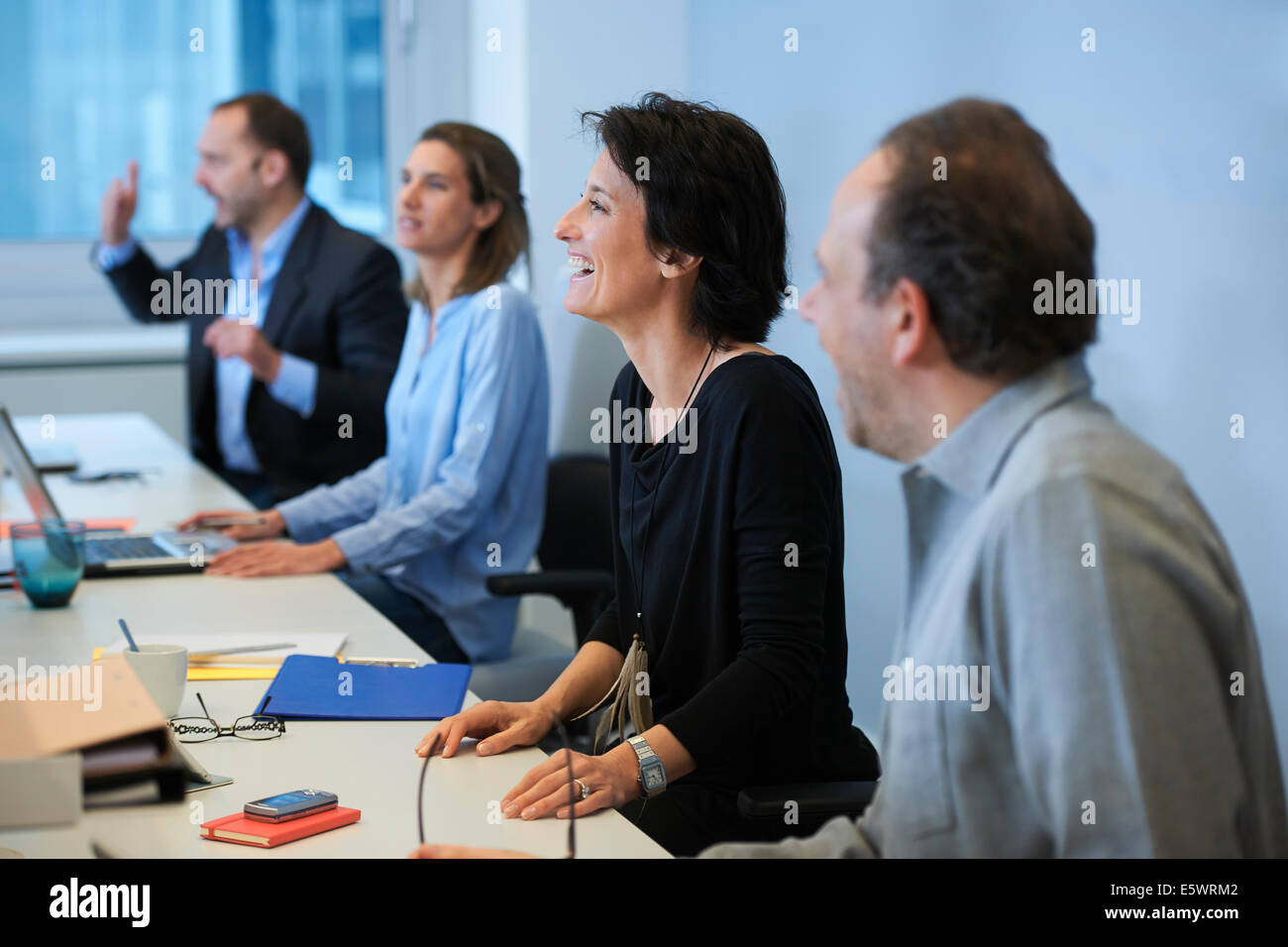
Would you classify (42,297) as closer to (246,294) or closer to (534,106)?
(246,294)

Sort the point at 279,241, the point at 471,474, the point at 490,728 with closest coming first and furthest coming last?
the point at 490,728 < the point at 471,474 < the point at 279,241

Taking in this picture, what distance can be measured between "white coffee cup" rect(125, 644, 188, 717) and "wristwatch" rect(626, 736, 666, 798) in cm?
51

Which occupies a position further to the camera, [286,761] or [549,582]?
[549,582]

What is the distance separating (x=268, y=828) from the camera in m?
1.08

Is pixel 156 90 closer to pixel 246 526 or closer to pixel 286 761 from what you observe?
pixel 246 526

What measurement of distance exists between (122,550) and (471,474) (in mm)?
609

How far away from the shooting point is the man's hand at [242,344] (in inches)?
108

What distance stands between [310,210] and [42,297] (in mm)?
1778

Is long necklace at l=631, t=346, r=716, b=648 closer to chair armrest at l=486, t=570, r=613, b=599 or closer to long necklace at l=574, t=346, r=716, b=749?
long necklace at l=574, t=346, r=716, b=749

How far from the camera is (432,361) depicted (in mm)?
2373

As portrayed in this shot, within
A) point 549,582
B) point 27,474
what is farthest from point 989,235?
point 27,474

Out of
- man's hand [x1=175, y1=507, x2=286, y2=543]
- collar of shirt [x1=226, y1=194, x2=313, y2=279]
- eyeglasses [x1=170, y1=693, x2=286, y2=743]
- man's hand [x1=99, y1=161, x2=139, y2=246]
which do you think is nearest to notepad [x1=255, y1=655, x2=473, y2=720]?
eyeglasses [x1=170, y1=693, x2=286, y2=743]

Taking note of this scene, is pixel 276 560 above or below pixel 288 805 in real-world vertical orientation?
above

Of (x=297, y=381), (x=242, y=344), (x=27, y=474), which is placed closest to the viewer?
(x=27, y=474)
